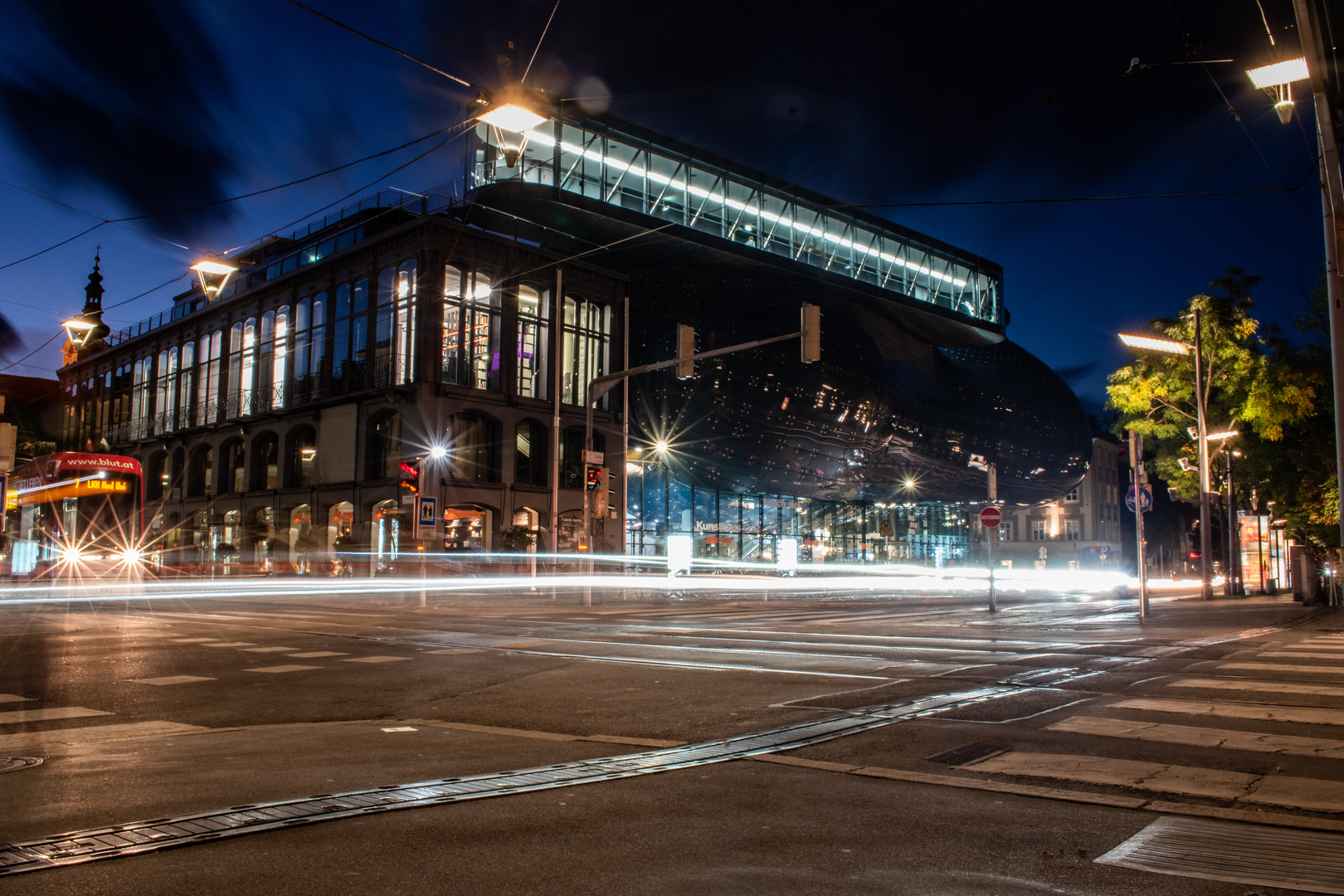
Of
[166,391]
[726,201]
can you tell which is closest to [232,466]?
[166,391]

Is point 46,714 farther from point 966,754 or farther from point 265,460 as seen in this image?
point 265,460

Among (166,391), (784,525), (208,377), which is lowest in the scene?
(784,525)

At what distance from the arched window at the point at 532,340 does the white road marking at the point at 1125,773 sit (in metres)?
40.8

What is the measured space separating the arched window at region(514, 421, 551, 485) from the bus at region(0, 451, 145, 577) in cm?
1724

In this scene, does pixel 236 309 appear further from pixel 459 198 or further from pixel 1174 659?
pixel 1174 659

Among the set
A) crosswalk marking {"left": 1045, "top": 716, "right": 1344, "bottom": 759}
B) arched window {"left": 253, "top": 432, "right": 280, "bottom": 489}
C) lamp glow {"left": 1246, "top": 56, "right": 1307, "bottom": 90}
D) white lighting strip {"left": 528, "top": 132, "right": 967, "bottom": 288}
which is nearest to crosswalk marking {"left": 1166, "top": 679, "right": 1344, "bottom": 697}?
crosswalk marking {"left": 1045, "top": 716, "right": 1344, "bottom": 759}

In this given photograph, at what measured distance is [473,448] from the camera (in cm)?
4369

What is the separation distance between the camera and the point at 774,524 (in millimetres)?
Answer: 62438

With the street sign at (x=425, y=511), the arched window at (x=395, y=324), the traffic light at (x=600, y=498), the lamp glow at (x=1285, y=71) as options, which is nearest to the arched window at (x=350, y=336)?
the arched window at (x=395, y=324)

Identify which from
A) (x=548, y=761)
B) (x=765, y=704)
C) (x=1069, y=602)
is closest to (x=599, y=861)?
(x=548, y=761)

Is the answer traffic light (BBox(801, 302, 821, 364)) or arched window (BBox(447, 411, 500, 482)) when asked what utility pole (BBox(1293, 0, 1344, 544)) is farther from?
arched window (BBox(447, 411, 500, 482))

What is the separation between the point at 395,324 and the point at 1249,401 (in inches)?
1342

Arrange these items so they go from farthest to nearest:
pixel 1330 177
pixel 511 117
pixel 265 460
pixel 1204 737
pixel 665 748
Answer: pixel 265 460, pixel 511 117, pixel 1330 177, pixel 1204 737, pixel 665 748

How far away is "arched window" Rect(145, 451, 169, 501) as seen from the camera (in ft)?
193
